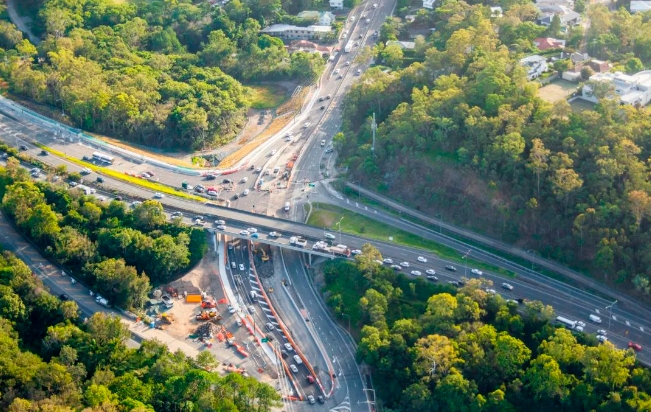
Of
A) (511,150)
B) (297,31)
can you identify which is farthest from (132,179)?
(297,31)

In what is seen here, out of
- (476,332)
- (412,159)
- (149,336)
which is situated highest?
(412,159)

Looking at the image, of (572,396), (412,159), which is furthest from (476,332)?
(412,159)

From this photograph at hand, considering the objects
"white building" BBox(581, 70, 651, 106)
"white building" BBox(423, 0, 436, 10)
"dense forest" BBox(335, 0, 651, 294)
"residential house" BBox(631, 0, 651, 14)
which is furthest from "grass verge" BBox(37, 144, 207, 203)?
"residential house" BBox(631, 0, 651, 14)

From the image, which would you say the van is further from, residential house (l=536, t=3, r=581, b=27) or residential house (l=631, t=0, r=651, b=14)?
residential house (l=631, t=0, r=651, b=14)

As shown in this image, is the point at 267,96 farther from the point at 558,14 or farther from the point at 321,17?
the point at 558,14

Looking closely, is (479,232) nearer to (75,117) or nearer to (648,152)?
(648,152)

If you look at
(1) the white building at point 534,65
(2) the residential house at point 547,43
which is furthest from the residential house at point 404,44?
(1) the white building at point 534,65
